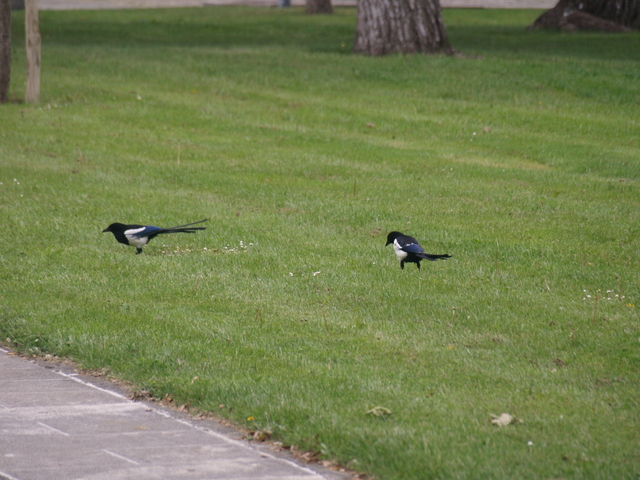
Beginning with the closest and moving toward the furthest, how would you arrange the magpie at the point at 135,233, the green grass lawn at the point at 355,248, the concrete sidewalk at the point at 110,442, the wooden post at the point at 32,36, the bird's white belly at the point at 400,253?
the concrete sidewalk at the point at 110,442, the green grass lawn at the point at 355,248, the bird's white belly at the point at 400,253, the magpie at the point at 135,233, the wooden post at the point at 32,36

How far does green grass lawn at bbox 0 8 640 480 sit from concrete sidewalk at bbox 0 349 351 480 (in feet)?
0.84

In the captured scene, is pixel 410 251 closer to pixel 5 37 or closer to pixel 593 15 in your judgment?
pixel 5 37

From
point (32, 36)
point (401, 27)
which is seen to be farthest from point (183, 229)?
point (401, 27)

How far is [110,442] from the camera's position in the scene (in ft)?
15.0

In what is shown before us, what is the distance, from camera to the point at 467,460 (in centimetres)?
423

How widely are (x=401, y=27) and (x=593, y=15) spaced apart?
34.0 feet

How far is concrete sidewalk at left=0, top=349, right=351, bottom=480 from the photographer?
13.9 feet

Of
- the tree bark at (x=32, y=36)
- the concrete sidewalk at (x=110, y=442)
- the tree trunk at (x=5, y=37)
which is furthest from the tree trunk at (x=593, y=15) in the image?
the concrete sidewalk at (x=110, y=442)

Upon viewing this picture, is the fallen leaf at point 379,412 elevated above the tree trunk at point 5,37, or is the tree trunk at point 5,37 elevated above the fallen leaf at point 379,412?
the tree trunk at point 5,37

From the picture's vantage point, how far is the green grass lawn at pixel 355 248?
493 centimetres

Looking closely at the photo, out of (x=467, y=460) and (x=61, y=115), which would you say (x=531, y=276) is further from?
(x=61, y=115)

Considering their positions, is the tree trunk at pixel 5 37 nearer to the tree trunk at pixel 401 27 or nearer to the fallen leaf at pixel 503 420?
the tree trunk at pixel 401 27

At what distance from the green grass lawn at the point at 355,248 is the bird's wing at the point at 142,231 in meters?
0.30

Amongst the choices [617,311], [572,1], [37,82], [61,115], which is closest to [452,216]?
[617,311]
